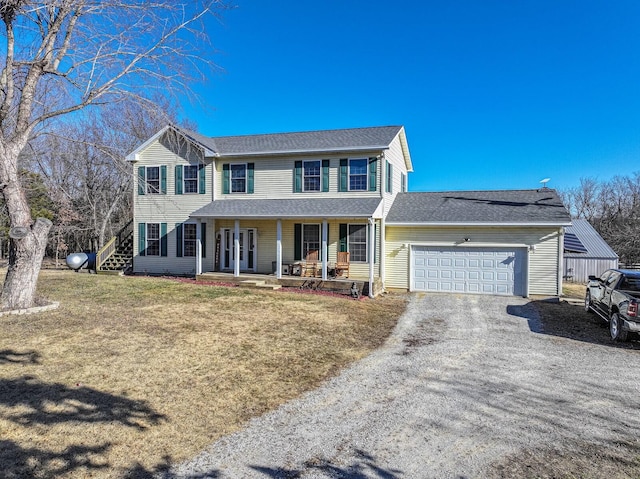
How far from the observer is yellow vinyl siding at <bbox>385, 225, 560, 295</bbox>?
14.1 m

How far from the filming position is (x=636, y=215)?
3312 centimetres

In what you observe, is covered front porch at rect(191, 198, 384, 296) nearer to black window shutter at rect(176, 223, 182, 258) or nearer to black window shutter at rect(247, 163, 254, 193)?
black window shutter at rect(247, 163, 254, 193)

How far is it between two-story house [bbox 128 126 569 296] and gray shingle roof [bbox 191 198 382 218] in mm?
43

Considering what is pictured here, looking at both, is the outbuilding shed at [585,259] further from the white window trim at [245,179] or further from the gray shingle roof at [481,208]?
the white window trim at [245,179]

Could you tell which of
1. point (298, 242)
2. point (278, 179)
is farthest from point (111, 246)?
point (298, 242)

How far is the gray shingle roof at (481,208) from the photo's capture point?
14.4m

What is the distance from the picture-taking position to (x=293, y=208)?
15.1 metres

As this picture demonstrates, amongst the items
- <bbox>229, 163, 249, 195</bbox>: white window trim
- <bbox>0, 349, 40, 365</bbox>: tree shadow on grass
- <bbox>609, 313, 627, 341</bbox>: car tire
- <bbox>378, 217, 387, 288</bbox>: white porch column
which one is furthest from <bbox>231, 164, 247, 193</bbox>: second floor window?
<bbox>609, 313, 627, 341</bbox>: car tire

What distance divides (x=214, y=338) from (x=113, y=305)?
4189 mm

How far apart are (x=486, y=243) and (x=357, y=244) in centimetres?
478

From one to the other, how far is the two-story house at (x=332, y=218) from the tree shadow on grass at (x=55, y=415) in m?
9.78

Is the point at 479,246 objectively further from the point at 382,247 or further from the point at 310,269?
the point at 310,269

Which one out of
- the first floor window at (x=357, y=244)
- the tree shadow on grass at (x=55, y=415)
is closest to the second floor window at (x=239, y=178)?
the first floor window at (x=357, y=244)

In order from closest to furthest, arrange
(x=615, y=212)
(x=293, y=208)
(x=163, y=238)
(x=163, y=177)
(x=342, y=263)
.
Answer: (x=293, y=208)
(x=342, y=263)
(x=163, y=177)
(x=163, y=238)
(x=615, y=212)
